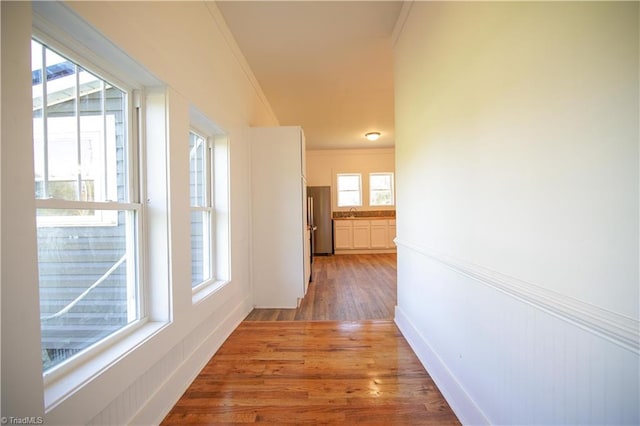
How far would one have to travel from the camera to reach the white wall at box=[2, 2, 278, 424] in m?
0.74

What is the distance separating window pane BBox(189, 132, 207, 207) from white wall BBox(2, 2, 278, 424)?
9.9 inches

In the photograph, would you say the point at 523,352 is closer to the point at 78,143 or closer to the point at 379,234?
the point at 78,143

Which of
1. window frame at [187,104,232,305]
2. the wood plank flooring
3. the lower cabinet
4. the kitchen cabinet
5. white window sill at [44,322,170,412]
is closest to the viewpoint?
white window sill at [44,322,170,412]

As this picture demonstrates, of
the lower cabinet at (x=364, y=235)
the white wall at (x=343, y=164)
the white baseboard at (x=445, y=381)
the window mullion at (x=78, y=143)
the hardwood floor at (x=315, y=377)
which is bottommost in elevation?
the hardwood floor at (x=315, y=377)

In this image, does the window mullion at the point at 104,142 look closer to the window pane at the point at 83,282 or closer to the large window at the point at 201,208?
the window pane at the point at 83,282

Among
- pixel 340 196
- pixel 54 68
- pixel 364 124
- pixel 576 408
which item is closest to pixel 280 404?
pixel 576 408

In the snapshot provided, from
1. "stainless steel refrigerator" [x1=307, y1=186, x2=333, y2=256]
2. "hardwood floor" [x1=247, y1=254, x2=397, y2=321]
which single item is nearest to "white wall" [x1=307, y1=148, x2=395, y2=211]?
"stainless steel refrigerator" [x1=307, y1=186, x2=333, y2=256]

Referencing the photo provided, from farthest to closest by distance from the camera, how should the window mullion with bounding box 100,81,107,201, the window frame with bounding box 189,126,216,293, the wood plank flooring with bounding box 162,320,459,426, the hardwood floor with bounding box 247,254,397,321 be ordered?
the hardwood floor with bounding box 247,254,397,321 < the window frame with bounding box 189,126,216,293 < the wood plank flooring with bounding box 162,320,459,426 < the window mullion with bounding box 100,81,107,201

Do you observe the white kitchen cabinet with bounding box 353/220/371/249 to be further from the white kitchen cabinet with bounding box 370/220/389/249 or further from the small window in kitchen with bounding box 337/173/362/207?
the small window in kitchen with bounding box 337/173/362/207

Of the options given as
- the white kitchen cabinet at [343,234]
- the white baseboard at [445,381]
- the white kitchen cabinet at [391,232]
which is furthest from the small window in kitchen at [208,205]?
the white kitchen cabinet at [391,232]

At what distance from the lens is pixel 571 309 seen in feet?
2.48

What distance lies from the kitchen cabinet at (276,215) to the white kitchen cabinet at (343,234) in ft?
13.0

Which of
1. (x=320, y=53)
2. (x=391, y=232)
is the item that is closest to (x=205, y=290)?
(x=320, y=53)

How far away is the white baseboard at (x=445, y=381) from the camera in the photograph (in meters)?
1.27
